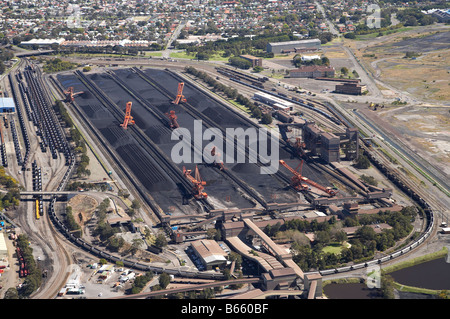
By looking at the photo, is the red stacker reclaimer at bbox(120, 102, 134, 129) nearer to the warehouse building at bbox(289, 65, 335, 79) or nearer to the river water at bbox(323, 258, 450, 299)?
the warehouse building at bbox(289, 65, 335, 79)

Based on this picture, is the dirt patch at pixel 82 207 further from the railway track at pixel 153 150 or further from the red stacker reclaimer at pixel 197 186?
the red stacker reclaimer at pixel 197 186

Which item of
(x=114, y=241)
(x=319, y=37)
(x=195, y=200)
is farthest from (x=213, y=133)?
(x=319, y=37)

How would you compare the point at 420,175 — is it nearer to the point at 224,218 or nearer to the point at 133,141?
the point at 224,218

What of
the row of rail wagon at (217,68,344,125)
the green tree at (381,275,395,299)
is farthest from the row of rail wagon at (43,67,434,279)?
the row of rail wagon at (217,68,344,125)

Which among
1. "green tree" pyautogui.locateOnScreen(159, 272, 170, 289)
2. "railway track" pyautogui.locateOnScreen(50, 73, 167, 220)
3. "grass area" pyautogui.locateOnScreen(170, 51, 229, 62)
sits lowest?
"grass area" pyautogui.locateOnScreen(170, 51, 229, 62)

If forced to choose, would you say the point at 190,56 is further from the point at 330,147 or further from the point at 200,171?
the point at 200,171

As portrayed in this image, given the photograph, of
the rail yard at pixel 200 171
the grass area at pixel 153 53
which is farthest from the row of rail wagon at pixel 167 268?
the grass area at pixel 153 53

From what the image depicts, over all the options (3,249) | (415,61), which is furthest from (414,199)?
(415,61)
